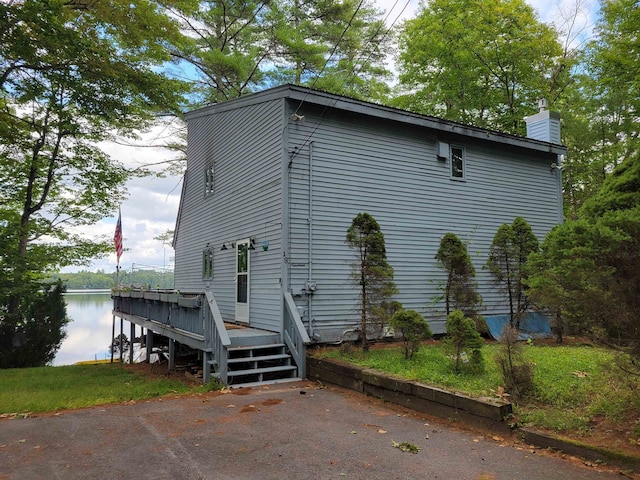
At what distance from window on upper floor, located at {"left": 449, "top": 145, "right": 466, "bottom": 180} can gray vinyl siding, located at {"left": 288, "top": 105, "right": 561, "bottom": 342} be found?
150 mm

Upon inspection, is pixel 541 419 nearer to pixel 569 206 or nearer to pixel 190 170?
pixel 190 170

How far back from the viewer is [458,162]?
37.2ft

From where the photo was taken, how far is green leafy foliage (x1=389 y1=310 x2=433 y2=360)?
6938 millimetres

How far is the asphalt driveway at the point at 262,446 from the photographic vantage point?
3525mm

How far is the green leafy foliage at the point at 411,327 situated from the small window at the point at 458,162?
5.61m

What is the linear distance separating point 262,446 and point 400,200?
287 inches

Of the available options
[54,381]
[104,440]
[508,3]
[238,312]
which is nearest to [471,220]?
[238,312]

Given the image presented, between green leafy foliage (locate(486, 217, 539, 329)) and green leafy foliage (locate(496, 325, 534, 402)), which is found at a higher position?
green leafy foliage (locate(486, 217, 539, 329))

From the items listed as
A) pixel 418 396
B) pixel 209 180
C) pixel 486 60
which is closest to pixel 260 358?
pixel 418 396

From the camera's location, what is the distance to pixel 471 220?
11.3m

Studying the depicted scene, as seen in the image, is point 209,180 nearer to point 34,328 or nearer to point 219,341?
point 219,341

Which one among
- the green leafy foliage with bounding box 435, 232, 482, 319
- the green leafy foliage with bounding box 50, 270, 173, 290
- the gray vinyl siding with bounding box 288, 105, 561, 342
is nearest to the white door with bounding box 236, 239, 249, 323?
the gray vinyl siding with bounding box 288, 105, 561, 342

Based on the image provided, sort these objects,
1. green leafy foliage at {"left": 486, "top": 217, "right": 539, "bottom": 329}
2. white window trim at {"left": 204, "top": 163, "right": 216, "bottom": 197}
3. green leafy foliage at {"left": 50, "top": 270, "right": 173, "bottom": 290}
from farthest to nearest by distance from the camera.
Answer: green leafy foliage at {"left": 50, "top": 270, "right": 173, "bottom": 290}, white window trim at {"left": 204, "top": 163, "right": 216, "bottom": 197}, green leafy foliage at {"left": 486, "top": 217, "right": 539, "bottom": 329}

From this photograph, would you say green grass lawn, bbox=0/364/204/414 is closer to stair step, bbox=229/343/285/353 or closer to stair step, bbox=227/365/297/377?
stair step, bbox=227/365/297/377
